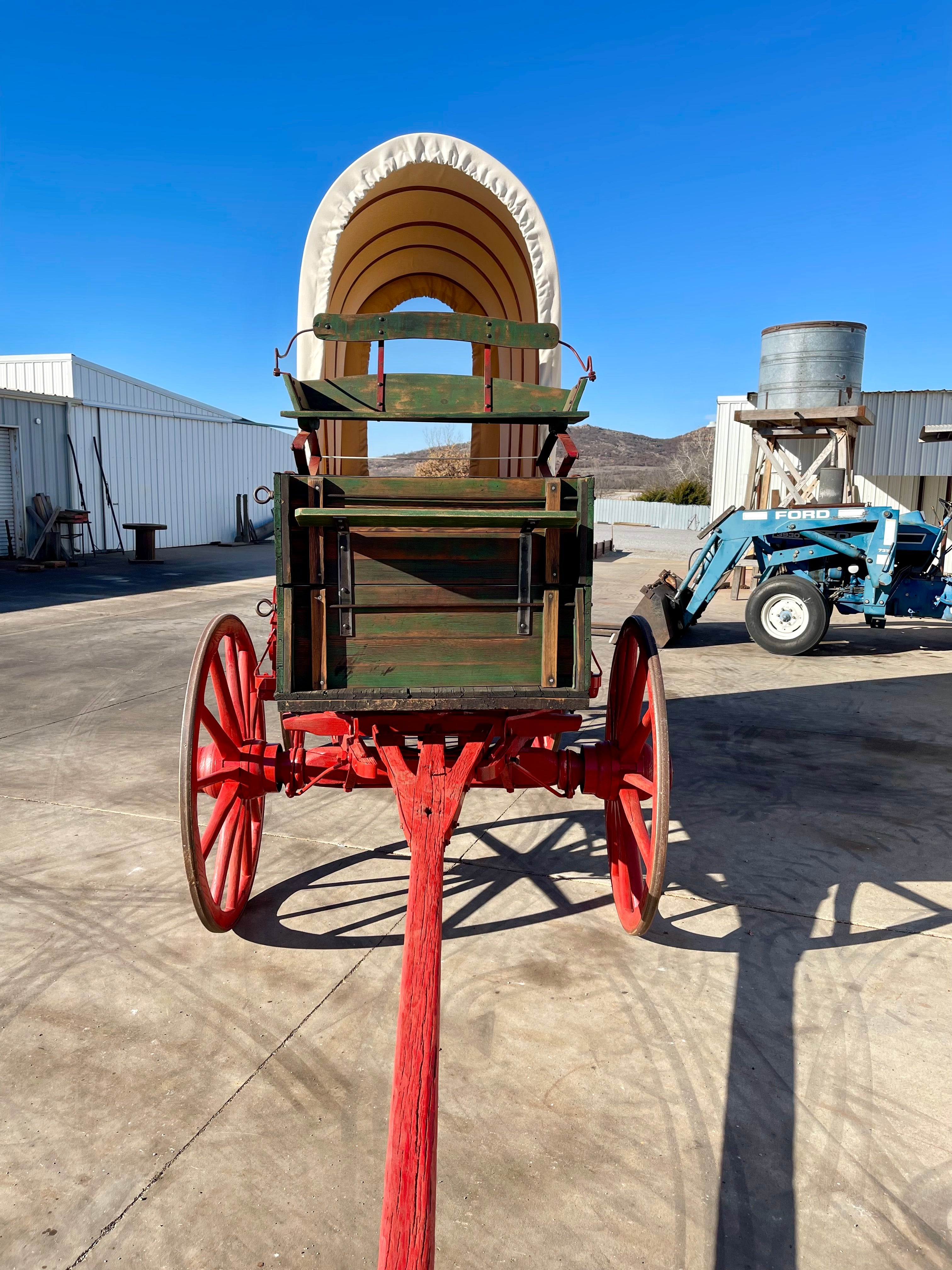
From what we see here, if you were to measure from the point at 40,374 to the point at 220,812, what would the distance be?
21672 millimetres

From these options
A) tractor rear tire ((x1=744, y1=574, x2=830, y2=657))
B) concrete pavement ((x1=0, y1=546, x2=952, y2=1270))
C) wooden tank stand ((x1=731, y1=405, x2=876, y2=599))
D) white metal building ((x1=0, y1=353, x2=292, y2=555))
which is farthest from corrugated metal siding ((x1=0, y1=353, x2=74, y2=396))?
concrete pavement ((x1=0, y1=546, x2=952, y2=1270))

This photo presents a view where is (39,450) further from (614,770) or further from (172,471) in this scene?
(614,770)

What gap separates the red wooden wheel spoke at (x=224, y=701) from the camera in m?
3.28

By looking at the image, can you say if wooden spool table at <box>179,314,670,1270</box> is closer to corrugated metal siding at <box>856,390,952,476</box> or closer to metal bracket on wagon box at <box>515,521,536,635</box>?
metal bracket on wagon box at <box>515,521,536,635</box>

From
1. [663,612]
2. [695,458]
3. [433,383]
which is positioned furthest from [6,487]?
[695,458]

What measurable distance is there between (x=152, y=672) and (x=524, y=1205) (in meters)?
6.78

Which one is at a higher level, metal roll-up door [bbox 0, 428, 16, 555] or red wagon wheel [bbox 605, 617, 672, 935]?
metal roll-up door [bbox 0, 428, 16, 555]

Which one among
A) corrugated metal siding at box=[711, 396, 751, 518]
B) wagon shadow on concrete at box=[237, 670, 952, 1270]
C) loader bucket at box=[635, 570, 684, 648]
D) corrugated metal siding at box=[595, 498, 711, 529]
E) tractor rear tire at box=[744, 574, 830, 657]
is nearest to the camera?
wagon shadow on concrete at box=[237, 670, 952, 1270]

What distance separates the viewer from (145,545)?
1903cm

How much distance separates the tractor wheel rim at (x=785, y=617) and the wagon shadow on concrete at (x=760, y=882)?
352cm

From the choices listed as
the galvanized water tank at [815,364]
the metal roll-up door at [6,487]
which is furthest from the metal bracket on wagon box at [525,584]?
the metal roll-up door at [6,487]

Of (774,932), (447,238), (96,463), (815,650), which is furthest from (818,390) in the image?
(96,463)

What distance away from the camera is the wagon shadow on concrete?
2.19 m

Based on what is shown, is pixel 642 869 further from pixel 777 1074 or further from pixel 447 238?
pixel 447 238
